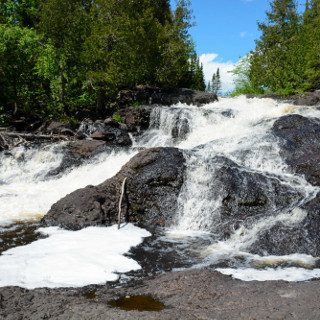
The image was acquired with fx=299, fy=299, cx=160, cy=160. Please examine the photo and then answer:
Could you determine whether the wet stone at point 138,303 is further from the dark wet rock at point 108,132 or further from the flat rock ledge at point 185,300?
the dark wet rock at point 108,132

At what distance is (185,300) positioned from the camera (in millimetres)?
3318

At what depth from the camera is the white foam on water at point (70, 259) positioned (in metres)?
4.13

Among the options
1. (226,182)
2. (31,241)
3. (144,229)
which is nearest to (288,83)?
(226,182)

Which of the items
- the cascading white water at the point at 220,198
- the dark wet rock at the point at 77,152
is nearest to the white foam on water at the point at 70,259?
the cascading white water at the point at 220,198

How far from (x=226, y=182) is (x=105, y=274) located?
13.0ft

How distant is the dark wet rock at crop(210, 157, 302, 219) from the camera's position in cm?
680

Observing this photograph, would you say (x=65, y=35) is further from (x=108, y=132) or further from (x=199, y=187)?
(x=199, y=187)

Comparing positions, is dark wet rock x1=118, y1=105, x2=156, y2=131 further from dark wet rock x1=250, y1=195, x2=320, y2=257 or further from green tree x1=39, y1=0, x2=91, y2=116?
dark wet rock x1=250, y1=195, x2=320, y2=257

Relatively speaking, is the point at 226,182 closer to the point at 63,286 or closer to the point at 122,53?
the point at 63,286

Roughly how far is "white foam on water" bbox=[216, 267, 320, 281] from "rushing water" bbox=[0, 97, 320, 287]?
0.6 inches

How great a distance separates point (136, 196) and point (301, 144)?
5.58 m

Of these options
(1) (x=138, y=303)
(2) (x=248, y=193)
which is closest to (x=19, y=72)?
(2) (x=248, y=193)

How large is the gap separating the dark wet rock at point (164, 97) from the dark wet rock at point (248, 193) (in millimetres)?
14539

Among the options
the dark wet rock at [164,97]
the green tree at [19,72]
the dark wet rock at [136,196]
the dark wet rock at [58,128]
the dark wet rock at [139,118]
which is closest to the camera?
the dark wet rock at [136,196]
